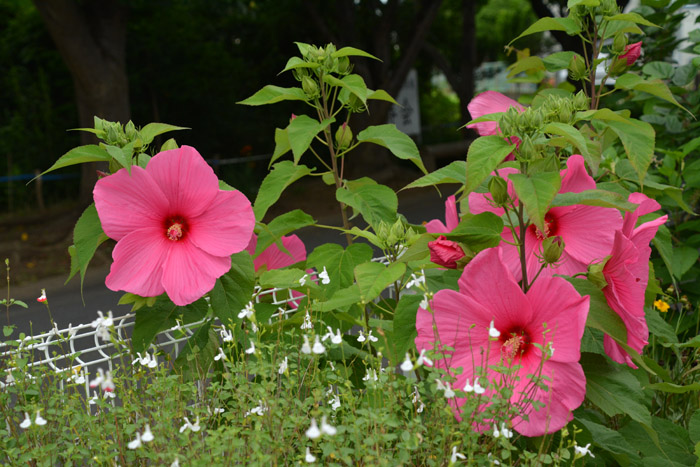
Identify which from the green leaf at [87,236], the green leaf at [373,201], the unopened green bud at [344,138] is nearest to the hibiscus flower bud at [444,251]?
the green leaf at [373,201]

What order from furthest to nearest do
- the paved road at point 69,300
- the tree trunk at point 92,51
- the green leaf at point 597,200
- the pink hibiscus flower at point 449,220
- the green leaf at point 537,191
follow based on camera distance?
the tree trunk at point 92,51
the paved road at point 69,300
the pink hibiscus flower at point 449,220
the green leaf at point 597,200
the green leaf at point 537,191

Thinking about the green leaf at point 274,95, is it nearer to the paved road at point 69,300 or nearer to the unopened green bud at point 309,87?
the unopened green bud at point 309,87

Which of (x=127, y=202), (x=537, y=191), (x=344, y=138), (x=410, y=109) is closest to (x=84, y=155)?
(x=127, y=202)

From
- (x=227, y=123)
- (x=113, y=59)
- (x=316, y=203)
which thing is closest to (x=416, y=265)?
(x=113, y=59)

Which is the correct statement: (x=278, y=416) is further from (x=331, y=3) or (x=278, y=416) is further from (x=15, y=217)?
(x=331, y=3)

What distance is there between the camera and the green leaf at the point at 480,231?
1402 mm

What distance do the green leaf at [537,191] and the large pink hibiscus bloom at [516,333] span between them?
5.6 inches

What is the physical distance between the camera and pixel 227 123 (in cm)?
1051

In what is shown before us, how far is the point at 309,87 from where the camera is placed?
1.70 meters

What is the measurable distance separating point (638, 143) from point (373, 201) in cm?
56

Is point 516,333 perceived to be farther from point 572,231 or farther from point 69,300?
point 69,300

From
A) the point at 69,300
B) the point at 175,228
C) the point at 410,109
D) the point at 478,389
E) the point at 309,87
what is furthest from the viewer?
the point at 410,109

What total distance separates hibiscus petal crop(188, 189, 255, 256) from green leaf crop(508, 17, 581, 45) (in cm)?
73

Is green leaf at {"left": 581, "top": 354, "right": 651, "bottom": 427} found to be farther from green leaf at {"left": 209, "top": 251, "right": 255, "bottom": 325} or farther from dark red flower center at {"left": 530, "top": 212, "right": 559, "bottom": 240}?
green leaf at {"left": 209, "top": 251, "right": 255, "bottom": 325}
